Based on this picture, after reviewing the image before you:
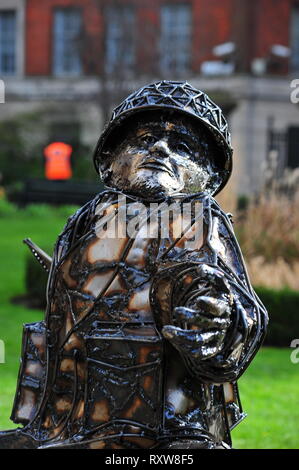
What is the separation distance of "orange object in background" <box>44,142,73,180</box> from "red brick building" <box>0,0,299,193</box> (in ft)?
8.42

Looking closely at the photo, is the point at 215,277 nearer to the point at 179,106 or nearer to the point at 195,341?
the point at 195,341

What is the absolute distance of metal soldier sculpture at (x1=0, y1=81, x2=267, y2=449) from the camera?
3.00m

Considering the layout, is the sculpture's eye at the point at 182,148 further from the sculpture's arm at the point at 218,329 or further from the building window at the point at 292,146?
the building window at the point at 292,146

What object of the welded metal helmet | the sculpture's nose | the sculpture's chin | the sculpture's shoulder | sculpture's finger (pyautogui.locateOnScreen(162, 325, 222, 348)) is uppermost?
the welded metal helmet

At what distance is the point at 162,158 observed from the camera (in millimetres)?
3287

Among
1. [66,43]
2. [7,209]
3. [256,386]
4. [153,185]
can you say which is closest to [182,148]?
[153,185]

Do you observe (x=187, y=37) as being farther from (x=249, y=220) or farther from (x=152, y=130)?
(x=152, y=130)

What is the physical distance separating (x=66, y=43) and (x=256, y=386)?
88.0ft

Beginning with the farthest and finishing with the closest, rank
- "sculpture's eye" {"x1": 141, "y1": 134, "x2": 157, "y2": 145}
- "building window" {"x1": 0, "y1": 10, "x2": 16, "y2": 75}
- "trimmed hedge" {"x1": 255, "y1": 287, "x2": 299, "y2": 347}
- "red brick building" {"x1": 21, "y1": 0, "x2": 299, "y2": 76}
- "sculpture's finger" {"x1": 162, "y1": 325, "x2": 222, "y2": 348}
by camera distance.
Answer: "building window" {"x1": 0, "y1": 10, "x2": 16, "y2": 75} < "red brick building" {"x1": 21, "y1": 0, "x2": 299, "y2": 76} < "trimmed hedge" {"x1": 255, "y1": 287, "x2": 299, "y2": 347} < "sculpture's eye" {"x1": 141, "y1": 134, "x2": 157, "y2": 145} < "sculpture's finger" {"x1": 162, "y1": 325, "x2": 222, "y2": 348}

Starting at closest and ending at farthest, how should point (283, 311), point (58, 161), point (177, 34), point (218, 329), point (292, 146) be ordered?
1. point (218, 329)
2. point (283, 311)
3. point (58, 161)
4. point (292, 146)
5. point (177, 34)

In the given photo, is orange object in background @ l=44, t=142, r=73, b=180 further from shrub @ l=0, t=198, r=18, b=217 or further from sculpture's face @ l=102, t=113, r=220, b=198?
sculpture's face @ l=102, t=113, r=220, b=198

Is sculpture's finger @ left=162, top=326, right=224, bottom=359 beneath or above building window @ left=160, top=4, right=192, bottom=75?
beneath

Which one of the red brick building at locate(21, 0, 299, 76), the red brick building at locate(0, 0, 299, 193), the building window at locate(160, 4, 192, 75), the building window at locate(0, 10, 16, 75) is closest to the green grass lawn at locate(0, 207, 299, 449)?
the red brick building at locate(0, 0, 299, 193)

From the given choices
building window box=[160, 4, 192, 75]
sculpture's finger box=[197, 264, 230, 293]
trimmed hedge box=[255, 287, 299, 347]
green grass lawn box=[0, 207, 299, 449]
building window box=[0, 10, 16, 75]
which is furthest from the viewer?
building window box=[0, 10, 16, 75]
